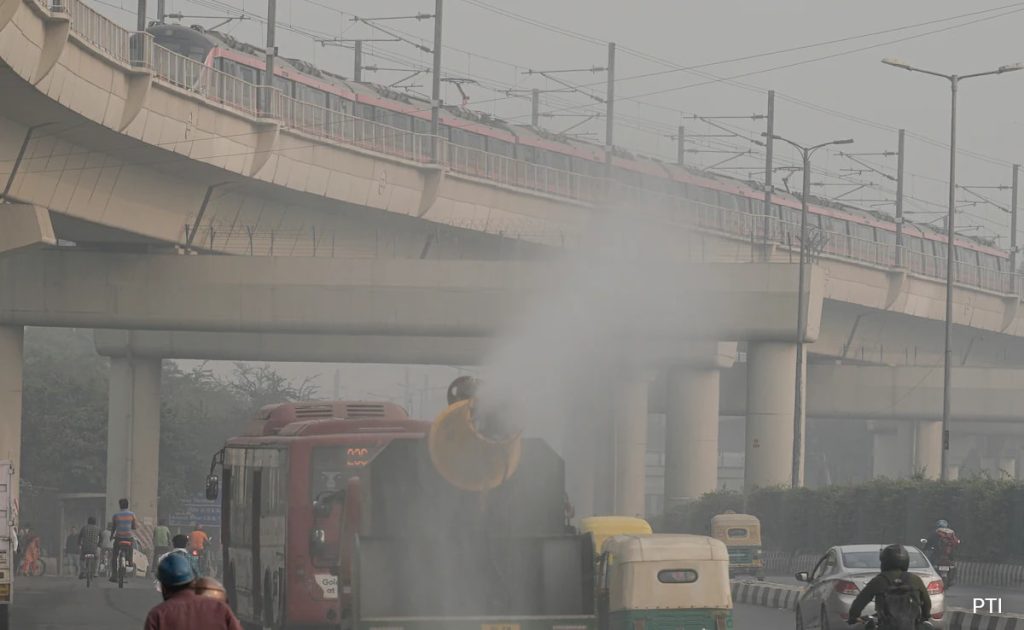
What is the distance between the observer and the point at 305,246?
154 ft

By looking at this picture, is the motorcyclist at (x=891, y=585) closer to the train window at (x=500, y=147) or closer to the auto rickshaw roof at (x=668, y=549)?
the auto rickshaw roof at (x=668, y=549)

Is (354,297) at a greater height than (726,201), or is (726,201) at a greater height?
(726,201)

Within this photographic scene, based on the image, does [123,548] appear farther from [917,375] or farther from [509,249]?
[917,375]

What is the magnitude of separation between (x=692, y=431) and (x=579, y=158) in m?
9.40

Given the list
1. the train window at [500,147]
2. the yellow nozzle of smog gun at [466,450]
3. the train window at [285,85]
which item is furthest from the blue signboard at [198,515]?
the yellow nozzle of smog gun at [466,450]

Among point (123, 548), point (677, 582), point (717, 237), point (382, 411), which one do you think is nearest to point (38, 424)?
point (717, 237)

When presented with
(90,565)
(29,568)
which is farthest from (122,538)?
(29,568)

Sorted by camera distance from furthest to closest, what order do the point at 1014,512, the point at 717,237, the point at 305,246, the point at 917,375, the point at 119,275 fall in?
the point at 917,375, the point at 717,237, the point at 305,246, the point at 119,275, the point at 1014,512

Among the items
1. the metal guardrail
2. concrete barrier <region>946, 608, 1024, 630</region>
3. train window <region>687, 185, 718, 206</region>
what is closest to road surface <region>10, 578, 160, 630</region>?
the metal guardrail

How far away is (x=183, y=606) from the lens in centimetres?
891

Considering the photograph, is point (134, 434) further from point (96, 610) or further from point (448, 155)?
point (96, 610)

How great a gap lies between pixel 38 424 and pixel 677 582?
6606 centimetres

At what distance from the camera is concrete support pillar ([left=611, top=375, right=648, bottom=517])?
65500mm

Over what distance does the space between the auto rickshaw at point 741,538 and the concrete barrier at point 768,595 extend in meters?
9.74
